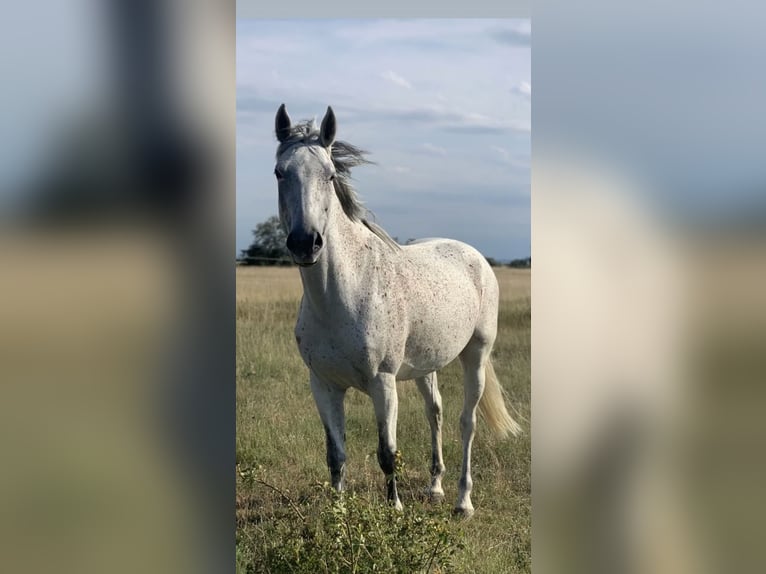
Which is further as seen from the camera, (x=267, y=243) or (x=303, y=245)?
(x=267, y=243)

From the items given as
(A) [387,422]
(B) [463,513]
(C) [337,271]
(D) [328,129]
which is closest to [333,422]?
(A) [387,422]

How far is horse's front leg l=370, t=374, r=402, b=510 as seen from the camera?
12.8 feet

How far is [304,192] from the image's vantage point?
3.21 m

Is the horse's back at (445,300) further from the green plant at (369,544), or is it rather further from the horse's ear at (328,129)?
the green plant at (369,544)

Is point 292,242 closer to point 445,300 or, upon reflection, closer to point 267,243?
point 445,300

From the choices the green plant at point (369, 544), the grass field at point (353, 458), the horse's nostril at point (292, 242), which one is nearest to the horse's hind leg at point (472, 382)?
the grass field at point (353, 458)

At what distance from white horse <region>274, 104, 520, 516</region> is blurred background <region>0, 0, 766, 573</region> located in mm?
2021

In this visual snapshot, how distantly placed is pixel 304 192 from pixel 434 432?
7.96ft
